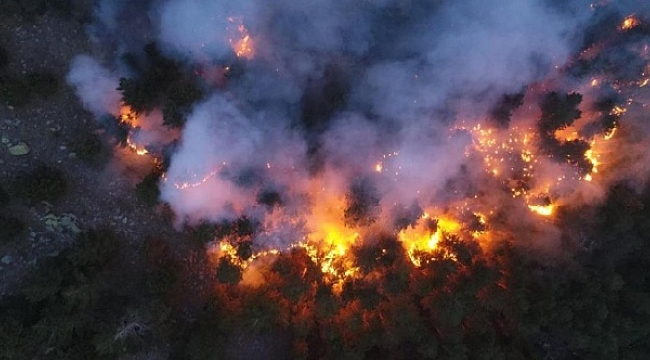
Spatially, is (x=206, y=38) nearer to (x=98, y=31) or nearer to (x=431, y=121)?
(x=98, y=31)

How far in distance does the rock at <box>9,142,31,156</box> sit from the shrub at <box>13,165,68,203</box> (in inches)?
17.4

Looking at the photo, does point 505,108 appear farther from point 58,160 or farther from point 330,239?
point 58,160

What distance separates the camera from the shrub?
35.5ft

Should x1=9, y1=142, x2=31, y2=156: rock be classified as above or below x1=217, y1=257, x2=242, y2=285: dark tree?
above

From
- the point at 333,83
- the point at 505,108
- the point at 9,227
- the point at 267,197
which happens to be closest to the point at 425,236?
the point at 505,108

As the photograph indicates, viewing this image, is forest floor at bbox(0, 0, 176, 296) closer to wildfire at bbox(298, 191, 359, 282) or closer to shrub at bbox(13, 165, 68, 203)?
shrub at bbox(13, 165, 68, 203)

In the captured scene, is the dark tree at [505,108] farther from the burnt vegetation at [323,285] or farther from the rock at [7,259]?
the rock at [7,259]

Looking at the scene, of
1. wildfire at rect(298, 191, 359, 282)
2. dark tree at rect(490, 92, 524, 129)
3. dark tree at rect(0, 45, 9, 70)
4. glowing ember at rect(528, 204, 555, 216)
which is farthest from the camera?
glowing ember at rect(528, 204, 555, 216)

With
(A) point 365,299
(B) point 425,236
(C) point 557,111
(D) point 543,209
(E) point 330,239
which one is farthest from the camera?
(D) point 543,209

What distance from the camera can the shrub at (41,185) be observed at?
10811 mm

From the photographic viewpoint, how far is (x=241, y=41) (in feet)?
36.7

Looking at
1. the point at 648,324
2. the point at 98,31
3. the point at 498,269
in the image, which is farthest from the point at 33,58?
the point at 648,324

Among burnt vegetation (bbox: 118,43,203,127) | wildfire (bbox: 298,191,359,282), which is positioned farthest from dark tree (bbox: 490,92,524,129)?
burnt vegetation (bbox: 118,43,203,127)

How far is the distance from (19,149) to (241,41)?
16.8 feet
